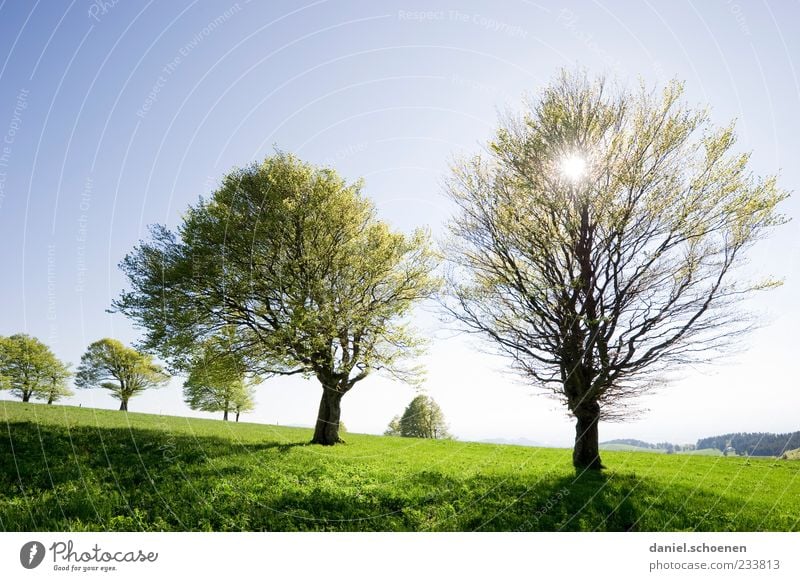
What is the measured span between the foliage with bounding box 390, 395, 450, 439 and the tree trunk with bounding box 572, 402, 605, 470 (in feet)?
101

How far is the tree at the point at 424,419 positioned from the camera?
151 feet

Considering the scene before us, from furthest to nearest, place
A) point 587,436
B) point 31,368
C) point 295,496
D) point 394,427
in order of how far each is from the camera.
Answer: point 394,427 < point 31,368 < point 587,436 < point 295,496

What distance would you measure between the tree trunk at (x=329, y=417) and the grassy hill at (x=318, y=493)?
230 inches

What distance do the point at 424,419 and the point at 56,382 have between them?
32.7 m

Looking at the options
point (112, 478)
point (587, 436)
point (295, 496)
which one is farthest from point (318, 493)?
point (587, 436)

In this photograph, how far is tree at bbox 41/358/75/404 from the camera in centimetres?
2792

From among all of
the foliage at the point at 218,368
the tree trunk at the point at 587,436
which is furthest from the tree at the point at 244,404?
the tree trunk at the point at 587,436

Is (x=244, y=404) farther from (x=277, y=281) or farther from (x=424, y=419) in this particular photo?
A: (x=277, y=281)

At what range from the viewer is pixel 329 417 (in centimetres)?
2105

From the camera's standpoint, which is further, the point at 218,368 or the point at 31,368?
the point at 31,368

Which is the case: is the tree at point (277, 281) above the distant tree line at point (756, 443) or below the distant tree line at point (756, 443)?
above

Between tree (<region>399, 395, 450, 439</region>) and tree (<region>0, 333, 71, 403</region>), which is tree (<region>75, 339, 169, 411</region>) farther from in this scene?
tree (<region>399, 395, 450, 439</region>)

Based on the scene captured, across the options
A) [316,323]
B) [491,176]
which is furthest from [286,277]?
[491,176]

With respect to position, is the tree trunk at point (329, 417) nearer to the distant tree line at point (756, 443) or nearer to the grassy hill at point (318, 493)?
the grassy hill at point (318, 493)
